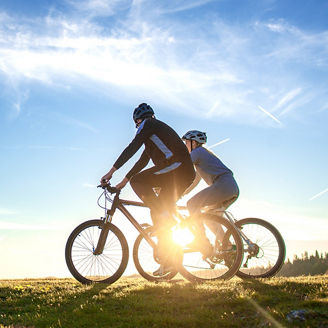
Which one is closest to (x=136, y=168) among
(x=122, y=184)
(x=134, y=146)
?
(x=122, y=184)

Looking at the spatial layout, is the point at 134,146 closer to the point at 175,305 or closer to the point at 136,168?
the point at 136,168

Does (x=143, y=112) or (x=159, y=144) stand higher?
(x=143, y=112)

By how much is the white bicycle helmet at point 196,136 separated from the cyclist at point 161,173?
1137 millimetres

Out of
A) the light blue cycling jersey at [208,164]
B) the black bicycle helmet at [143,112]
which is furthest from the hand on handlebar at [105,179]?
the light blue cycling jersey at [208,164]

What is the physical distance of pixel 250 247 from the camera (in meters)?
9.60

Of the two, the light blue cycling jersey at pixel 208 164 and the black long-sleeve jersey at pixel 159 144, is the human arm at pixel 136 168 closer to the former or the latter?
the black long-sleeve jersey at pixel 159 144

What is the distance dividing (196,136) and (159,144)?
155 centimetres

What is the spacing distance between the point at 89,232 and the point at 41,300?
1.82 m

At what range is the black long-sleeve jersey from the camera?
8.73m

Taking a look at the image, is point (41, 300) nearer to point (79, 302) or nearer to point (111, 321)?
point (79, 302)

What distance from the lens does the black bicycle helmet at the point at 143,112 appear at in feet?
30.1

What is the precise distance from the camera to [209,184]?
9.83 metres

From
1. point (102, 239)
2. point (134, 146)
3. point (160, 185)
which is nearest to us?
point (134, 146)

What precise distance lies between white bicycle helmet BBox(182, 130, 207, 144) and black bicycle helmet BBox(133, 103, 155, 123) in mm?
1262
